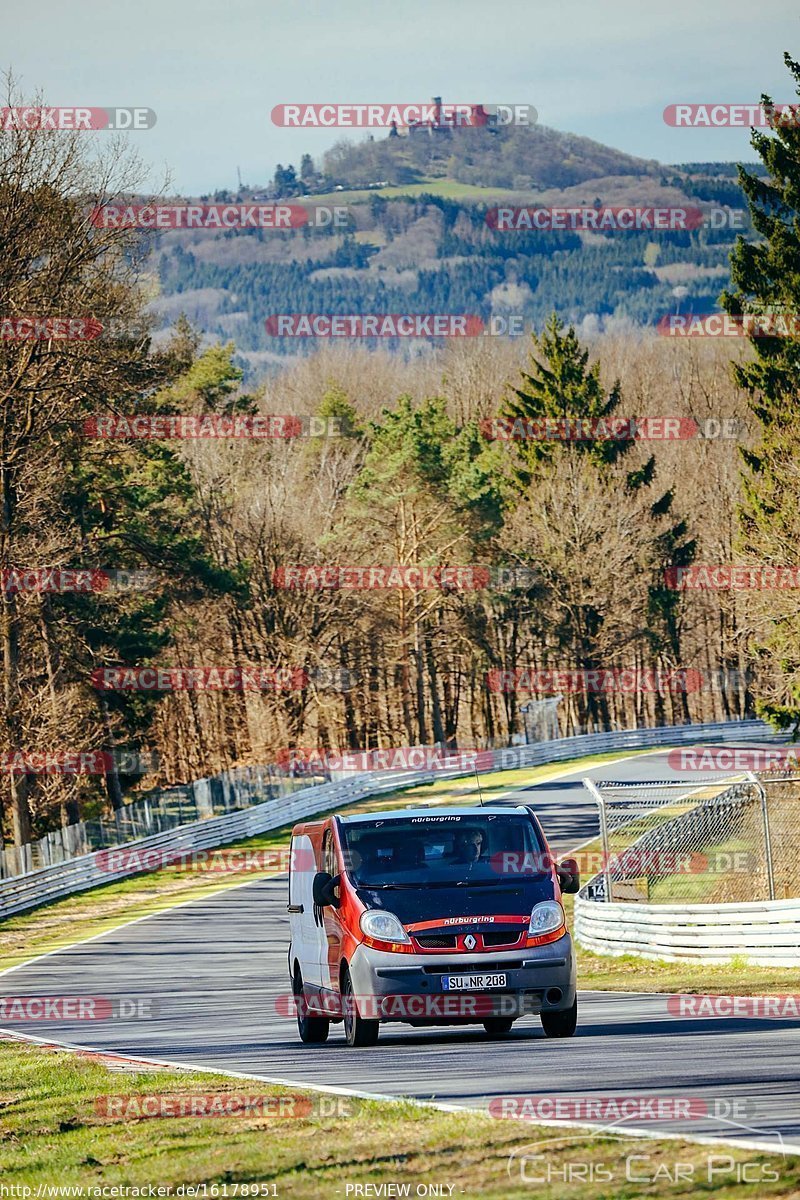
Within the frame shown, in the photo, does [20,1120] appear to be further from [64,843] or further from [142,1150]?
[64,843]

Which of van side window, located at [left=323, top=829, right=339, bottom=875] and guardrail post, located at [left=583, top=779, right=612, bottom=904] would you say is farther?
guardrail post, located at [left=583, top=779, right=612, bottom=904]

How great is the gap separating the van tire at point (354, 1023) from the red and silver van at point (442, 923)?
0.01 metres

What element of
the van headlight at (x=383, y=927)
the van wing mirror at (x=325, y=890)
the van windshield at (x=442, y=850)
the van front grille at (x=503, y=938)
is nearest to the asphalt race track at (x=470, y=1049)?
the van front grille at (x=503, y=938)

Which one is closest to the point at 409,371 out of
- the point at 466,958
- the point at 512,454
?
the point at 512,454

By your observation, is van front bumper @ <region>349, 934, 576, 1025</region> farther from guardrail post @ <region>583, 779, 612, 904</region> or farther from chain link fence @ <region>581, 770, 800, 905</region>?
chain link fence @ <region>581, 770, 800, 905</region>

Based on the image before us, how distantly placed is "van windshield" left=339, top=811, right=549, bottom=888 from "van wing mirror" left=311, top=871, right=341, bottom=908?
18 centimetres

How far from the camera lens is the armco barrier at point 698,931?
18484 millimetres

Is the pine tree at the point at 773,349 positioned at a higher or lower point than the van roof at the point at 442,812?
higher

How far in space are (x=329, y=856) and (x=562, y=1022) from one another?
2446 mm

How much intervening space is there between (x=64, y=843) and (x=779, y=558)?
19711mm

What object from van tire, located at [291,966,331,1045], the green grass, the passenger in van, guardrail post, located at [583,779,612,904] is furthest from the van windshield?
guardrail post, located at [583,779,612,904]

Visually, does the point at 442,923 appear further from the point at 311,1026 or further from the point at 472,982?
the point at 311,1026

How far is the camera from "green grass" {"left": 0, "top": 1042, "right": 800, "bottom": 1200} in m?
6.67

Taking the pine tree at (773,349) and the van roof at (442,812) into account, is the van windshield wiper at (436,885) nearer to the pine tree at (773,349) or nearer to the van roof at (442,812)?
the van roof at (442,812)
